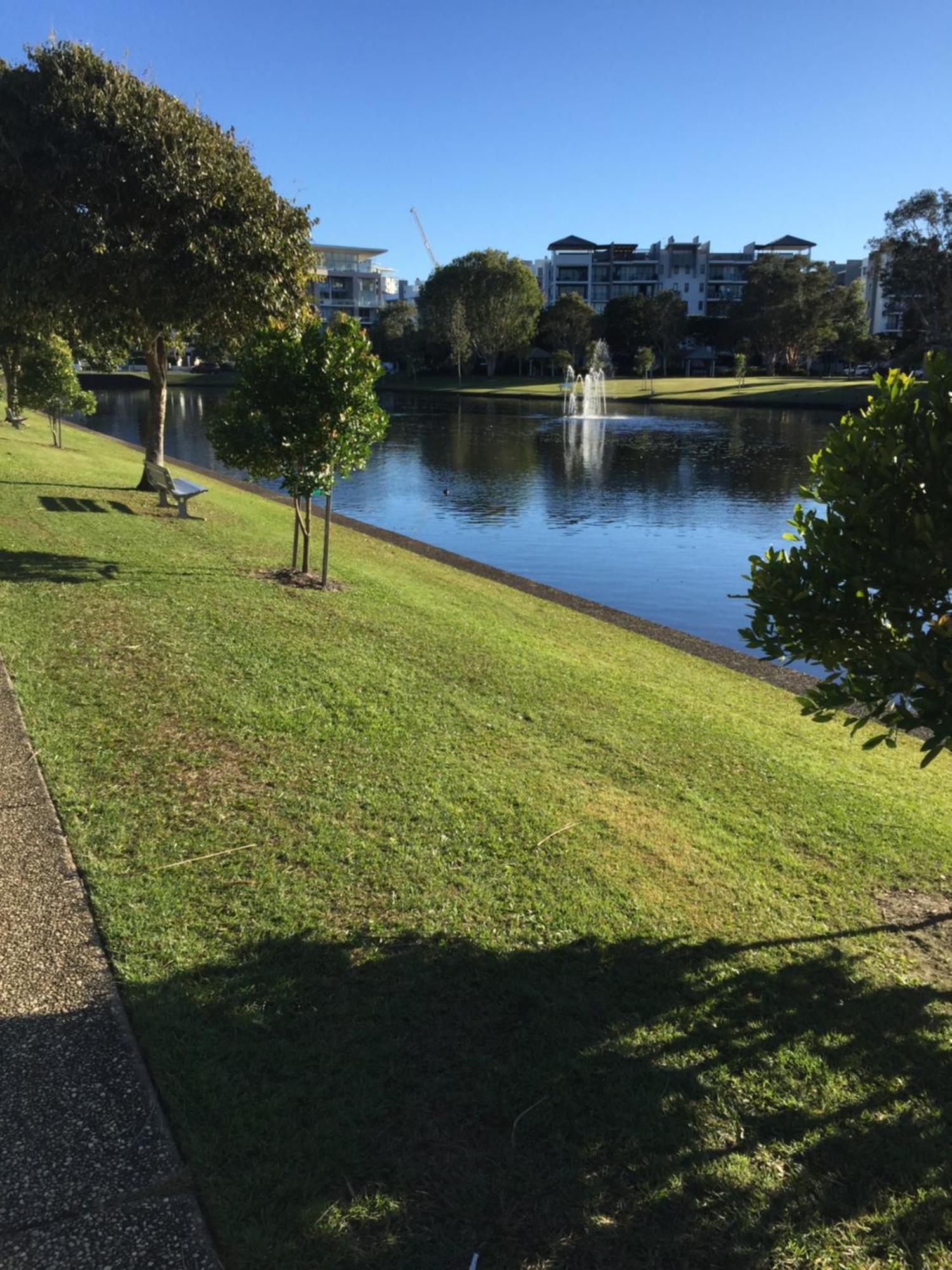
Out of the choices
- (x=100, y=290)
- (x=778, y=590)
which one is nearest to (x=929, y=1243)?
(x=778, y=590)

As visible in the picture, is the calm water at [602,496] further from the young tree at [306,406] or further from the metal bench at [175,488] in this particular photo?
the metal bench at [175,488]

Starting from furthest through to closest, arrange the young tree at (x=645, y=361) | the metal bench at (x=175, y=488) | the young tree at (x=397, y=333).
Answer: the young tree at (x=397, y=333)
the young tree at (x=645, y=361)
the metal bench at (x=175, y=488)

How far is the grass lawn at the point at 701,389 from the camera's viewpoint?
73062 millimetres

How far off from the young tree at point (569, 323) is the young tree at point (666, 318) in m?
6.80

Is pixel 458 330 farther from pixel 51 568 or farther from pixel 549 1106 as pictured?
pixel 549 1106

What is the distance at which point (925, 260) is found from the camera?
75188 mm

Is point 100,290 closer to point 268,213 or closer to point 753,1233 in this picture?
point 268,213

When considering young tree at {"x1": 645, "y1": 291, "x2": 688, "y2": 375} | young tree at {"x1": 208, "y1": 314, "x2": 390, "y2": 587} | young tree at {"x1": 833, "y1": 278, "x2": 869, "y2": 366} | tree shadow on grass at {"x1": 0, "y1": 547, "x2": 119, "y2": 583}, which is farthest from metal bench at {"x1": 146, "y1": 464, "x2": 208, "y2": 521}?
young tree at {"x1": 645, "y1": 291, "x2": 688, "y2": 375}

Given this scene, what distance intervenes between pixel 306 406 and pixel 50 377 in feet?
65.8

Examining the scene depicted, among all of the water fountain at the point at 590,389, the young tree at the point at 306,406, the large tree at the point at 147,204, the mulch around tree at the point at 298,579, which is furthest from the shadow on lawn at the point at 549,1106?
the water fountain at the point at 590,389

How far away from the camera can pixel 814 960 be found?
15.0 ft

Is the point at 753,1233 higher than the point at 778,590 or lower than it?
lower

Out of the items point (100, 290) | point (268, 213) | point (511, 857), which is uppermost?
point (268, 213)

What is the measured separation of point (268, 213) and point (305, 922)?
47.0 ft
